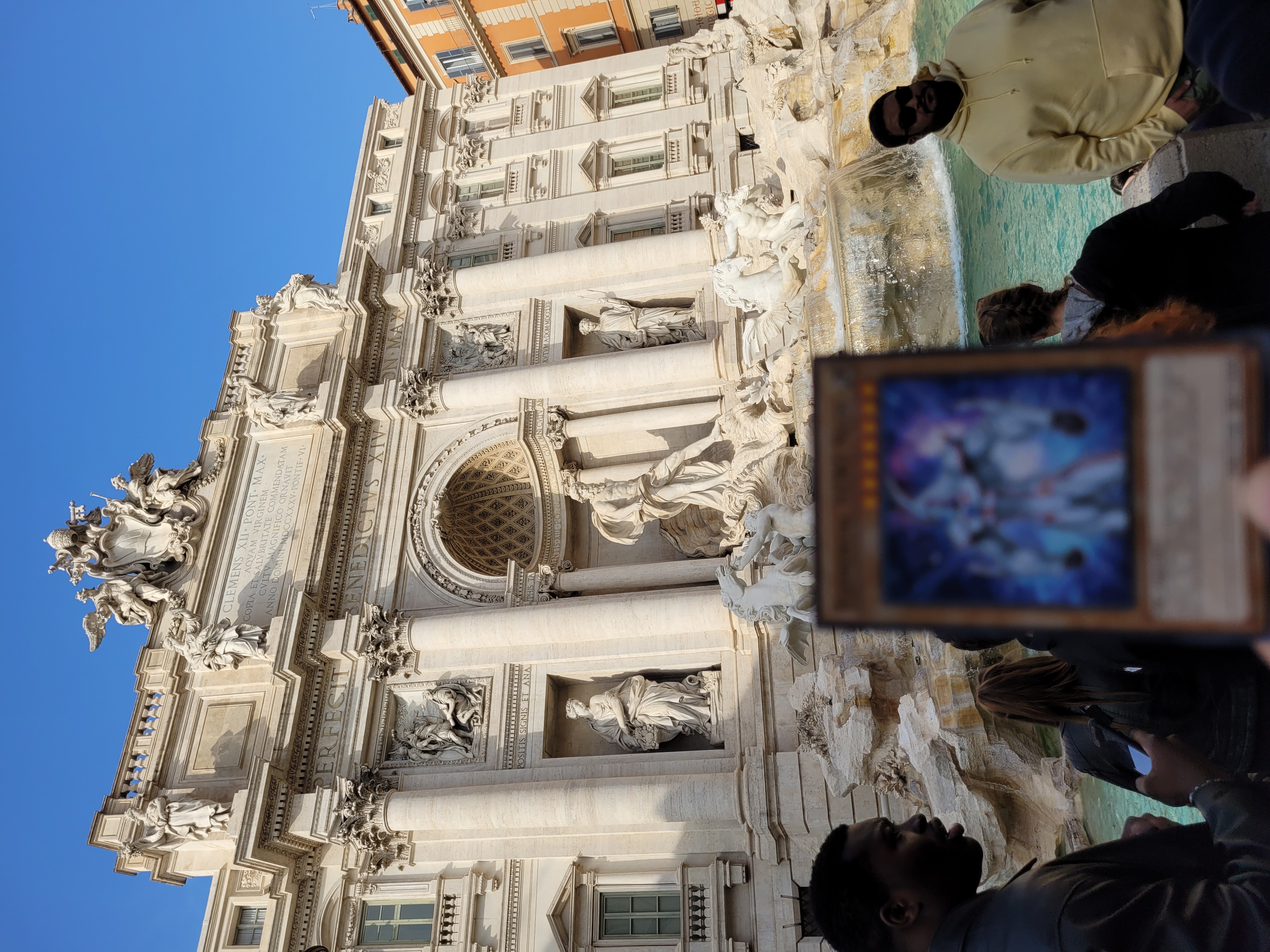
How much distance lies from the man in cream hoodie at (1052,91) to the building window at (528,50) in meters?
25.3

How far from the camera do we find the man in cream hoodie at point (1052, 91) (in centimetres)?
349

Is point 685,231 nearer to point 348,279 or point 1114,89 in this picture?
point 348,279

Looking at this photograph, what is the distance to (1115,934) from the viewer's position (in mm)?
2549

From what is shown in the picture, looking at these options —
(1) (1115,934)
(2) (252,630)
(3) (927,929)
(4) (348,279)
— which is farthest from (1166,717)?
(4) (348,279)

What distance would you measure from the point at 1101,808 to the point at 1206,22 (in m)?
5.16

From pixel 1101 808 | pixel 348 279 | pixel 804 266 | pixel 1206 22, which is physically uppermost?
pixel 348 279

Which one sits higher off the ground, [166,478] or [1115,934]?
[166,478]

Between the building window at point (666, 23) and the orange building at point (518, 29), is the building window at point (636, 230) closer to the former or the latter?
the orange building at point (518, 29)

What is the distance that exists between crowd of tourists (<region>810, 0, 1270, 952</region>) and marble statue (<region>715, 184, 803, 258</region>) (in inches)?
344

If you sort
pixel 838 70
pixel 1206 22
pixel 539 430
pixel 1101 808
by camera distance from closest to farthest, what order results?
pixel 1206 22 < pixel 1101 808 < pixel 838 70 < pixel 539 430

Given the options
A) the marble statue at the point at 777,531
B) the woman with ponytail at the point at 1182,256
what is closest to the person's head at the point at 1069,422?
the woman with ponytail at the point at 1182,256

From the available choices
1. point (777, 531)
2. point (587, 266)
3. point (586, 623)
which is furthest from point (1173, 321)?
point (587, 266)

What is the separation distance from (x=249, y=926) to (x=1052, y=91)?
1437 centimetres

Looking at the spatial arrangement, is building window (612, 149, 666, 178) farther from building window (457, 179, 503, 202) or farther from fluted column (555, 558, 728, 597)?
fluted column (555, 558, 728, 597)
